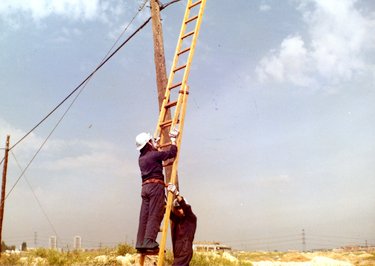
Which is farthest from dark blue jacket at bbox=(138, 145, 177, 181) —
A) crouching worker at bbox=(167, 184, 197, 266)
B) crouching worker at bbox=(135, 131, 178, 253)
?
crouching worker at bbox=(167, 184, 197, 266)

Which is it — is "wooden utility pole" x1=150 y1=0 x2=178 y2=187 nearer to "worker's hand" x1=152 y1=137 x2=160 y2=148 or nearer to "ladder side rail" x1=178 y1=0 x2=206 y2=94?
"worker's hand" x1=152 y1=137 x2=160 y2=148

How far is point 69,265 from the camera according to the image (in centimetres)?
1228

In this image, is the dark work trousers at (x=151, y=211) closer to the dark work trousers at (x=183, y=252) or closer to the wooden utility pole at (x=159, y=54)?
the dark work trousers at (x=183, y=252)

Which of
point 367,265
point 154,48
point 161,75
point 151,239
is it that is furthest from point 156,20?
point 367,265

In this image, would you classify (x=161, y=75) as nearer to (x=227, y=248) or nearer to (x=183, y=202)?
(x=183, y=202)

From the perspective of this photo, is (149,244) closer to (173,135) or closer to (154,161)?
(154,161)

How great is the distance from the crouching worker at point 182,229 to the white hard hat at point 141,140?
961 millimetres

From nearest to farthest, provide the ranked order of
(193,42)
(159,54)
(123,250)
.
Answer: (193,42) < (159,54) < (123,250)

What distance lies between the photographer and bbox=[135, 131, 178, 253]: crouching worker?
5.56m

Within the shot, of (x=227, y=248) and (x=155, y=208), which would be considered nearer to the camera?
(x=155, y=208)

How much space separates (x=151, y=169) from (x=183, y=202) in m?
0.71

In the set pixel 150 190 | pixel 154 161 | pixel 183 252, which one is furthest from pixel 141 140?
pixel 183 252

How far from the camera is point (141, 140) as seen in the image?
6.03m

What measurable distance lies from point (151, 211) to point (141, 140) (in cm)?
108
